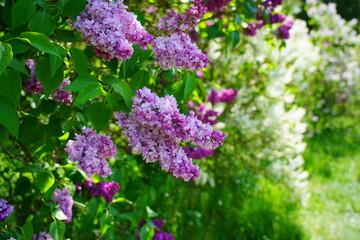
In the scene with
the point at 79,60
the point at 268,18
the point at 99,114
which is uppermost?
the point at 268,18

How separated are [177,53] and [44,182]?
29.0 inches

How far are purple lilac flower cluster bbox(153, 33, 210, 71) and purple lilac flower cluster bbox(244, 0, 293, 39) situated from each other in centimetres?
99

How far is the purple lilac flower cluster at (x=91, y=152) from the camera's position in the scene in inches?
53.4

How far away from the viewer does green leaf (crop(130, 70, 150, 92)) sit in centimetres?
150

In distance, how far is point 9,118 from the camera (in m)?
1.18

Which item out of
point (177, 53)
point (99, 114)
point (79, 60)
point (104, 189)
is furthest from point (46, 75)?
point (104, 189)

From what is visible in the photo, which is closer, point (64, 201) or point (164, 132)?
point (164, 132)

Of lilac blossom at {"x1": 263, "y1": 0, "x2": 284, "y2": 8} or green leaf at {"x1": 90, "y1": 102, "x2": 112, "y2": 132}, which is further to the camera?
lilac blossom at {"x1": 263, "y1": 0, "x2": 284, "y2": 8}

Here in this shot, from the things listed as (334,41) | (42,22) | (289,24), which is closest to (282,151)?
(289,24)

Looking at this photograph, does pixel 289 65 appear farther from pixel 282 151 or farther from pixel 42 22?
pixel 42 22

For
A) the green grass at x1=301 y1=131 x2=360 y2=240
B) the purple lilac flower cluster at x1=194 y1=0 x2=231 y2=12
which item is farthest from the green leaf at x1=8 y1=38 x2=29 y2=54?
the green grass at x1=301 y1=131 x2=360 y2=240

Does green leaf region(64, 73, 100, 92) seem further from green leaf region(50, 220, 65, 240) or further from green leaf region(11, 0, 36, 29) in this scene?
green leaf region(50, 220, 65, 240)

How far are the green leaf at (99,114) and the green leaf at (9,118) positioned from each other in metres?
0.22

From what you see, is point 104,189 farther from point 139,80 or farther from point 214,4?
point 214,4
